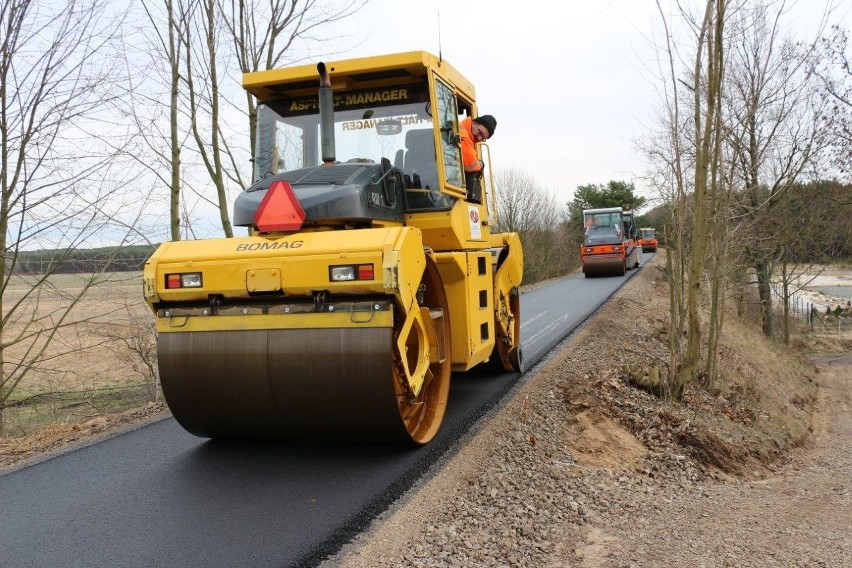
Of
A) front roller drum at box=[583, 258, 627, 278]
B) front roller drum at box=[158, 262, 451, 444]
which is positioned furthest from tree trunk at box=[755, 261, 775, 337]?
front roller drum at box=[158, 262, 451, 444]

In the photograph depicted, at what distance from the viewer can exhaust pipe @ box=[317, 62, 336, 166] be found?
479cm

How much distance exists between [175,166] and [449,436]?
584cm

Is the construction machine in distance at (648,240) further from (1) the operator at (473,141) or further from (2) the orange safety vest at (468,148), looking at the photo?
(2) the orange safety vest at (468,148)

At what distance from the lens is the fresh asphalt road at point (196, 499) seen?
3.40m

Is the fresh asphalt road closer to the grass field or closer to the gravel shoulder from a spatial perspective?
the gravel shoulder

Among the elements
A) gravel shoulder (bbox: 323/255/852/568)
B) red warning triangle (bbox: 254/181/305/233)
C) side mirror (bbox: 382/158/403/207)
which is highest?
side mirror (bbox: 382/158/403/207)

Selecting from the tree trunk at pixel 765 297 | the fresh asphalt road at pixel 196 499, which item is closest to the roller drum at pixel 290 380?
the fresh asphalt road at pixel 196 499

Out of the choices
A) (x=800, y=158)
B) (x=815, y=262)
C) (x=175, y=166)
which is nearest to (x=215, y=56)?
(x=175, y=166)

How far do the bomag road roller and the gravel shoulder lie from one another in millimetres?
686

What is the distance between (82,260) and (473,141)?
18.4 feet

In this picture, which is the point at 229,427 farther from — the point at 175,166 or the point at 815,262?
the point at 815,262

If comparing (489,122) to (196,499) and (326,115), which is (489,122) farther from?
(196,499)

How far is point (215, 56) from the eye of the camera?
953 cm

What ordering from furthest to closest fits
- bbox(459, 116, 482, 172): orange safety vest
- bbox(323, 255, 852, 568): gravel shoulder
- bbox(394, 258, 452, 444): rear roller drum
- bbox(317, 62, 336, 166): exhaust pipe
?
1. bbox(459, 116, 482, 172): orange safety vest
2. bbox(394, 258, 452, 444): rear roller drum
3. bbox(317, 62, 336, 166): exhaust pipe
4. bbox(323, 255, 852, 568): gravel shoulder
